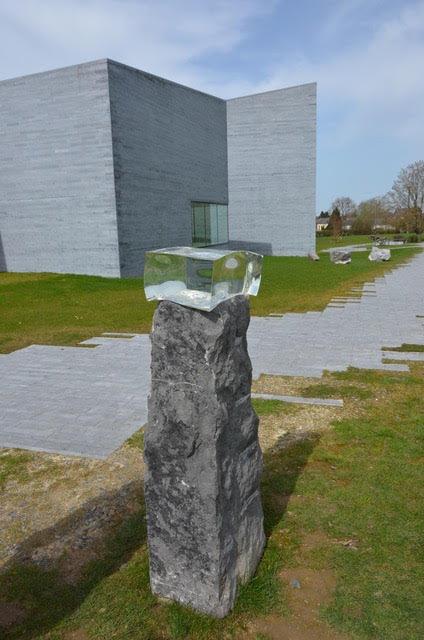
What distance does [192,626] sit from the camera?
277cm

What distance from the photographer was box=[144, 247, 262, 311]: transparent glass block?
251 cm

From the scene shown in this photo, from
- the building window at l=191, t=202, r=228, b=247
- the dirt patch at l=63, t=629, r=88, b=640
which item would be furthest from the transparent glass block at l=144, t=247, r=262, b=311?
the building window at l=191, t=202, r=228, b=247

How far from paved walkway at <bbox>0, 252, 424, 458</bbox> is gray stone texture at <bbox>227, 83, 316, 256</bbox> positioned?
752 inches

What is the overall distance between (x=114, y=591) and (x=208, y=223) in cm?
2624

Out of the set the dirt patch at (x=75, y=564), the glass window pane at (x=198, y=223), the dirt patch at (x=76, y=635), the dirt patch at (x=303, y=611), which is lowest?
the dirt patch at (x=76, y=635)

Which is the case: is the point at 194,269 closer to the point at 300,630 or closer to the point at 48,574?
the point at 300,630

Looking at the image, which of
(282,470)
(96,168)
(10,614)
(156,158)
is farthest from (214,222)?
(10,614)

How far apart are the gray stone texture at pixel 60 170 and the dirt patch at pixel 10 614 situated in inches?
668

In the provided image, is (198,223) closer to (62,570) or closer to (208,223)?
(208,223)

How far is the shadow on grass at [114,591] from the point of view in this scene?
2.81 metres

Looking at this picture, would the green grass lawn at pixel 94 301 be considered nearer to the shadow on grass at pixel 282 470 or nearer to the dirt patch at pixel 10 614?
the shadow on grass at pixel 282 470

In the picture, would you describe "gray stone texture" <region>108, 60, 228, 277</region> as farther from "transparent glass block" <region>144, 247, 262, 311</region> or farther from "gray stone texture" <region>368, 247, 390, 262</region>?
"transparent glass block" <region>144, 247, 262, 311</region>

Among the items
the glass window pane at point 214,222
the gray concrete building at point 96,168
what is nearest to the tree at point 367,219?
the glass window pane at point 214,222

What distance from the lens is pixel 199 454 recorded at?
271cm
